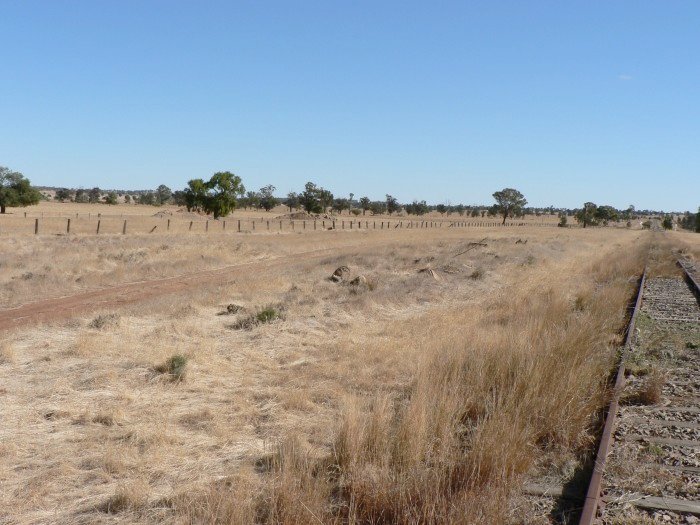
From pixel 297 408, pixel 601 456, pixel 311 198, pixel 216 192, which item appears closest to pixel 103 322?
pixel 297 408

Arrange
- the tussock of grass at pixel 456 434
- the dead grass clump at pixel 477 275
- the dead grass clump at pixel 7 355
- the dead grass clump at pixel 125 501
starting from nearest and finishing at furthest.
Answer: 1. the tussock of grass at pixel 456 434
2. the dead grass clump at pixel 125 501
3. the dead grass clump at pixel 7 355
4. the dead grass clump at pixel 477 275

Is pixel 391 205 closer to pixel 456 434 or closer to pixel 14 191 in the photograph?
pixel 14 191

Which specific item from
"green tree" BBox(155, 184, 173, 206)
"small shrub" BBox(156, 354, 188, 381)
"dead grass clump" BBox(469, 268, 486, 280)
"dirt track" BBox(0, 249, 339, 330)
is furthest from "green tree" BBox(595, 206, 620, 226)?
"small shrub" BBox(156, 354, 188, 381)

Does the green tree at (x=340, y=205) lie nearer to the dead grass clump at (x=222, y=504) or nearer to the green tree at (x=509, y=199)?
the green tree at (x=509, y=199)

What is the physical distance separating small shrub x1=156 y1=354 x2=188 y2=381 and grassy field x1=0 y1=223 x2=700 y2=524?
27mm

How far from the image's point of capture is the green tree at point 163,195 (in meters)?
167

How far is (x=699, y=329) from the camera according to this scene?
1425 cm

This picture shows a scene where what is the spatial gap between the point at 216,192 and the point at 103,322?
66.7 metres

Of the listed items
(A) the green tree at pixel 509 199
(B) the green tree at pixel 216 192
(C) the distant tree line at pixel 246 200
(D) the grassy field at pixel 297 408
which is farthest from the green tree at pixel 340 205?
(D) the grassy field at pixel 297 408

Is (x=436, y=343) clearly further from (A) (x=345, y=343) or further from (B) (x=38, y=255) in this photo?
(B) (x=38, y=255)

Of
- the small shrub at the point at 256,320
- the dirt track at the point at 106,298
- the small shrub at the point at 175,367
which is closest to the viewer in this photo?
the small shrub at the point at 175,367

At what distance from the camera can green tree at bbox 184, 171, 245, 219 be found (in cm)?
7869

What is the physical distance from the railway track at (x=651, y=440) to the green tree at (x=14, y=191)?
83.5m

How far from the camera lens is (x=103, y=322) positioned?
14.2m
